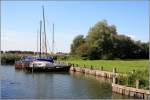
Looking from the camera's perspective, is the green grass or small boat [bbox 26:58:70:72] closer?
the green grass

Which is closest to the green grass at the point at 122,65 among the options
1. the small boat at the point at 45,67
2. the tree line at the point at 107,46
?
the small boat at the point at 45,67

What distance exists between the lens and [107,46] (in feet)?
317

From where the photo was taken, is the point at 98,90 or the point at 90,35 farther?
the point at 90,35

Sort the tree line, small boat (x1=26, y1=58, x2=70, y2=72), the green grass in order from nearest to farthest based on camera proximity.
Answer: the green grass, small boat (x1=26, y1=58, x2=70, y2=72), the tree line

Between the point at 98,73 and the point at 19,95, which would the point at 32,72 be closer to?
the point at 98,73

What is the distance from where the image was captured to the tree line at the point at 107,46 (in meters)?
95.2

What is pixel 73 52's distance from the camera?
341ft

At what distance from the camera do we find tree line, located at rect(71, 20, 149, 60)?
9525cm

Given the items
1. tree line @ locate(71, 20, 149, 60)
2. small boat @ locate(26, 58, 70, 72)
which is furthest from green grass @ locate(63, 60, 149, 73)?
tree line @ locate(71, 20, 149, 60)

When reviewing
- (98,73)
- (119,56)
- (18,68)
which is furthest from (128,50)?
(98,73)

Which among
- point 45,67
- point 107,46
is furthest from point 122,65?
point 107,46

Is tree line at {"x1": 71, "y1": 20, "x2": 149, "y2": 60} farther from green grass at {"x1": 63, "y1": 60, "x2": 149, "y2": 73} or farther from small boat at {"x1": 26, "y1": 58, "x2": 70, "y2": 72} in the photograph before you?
small boat at {"x1": 26, "y1": 58, "x2": 70, "y2": 72}

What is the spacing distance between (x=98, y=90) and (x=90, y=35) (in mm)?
64877

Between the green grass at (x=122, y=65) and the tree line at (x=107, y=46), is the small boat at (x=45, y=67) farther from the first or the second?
the tree line at (x=107, y=46)
